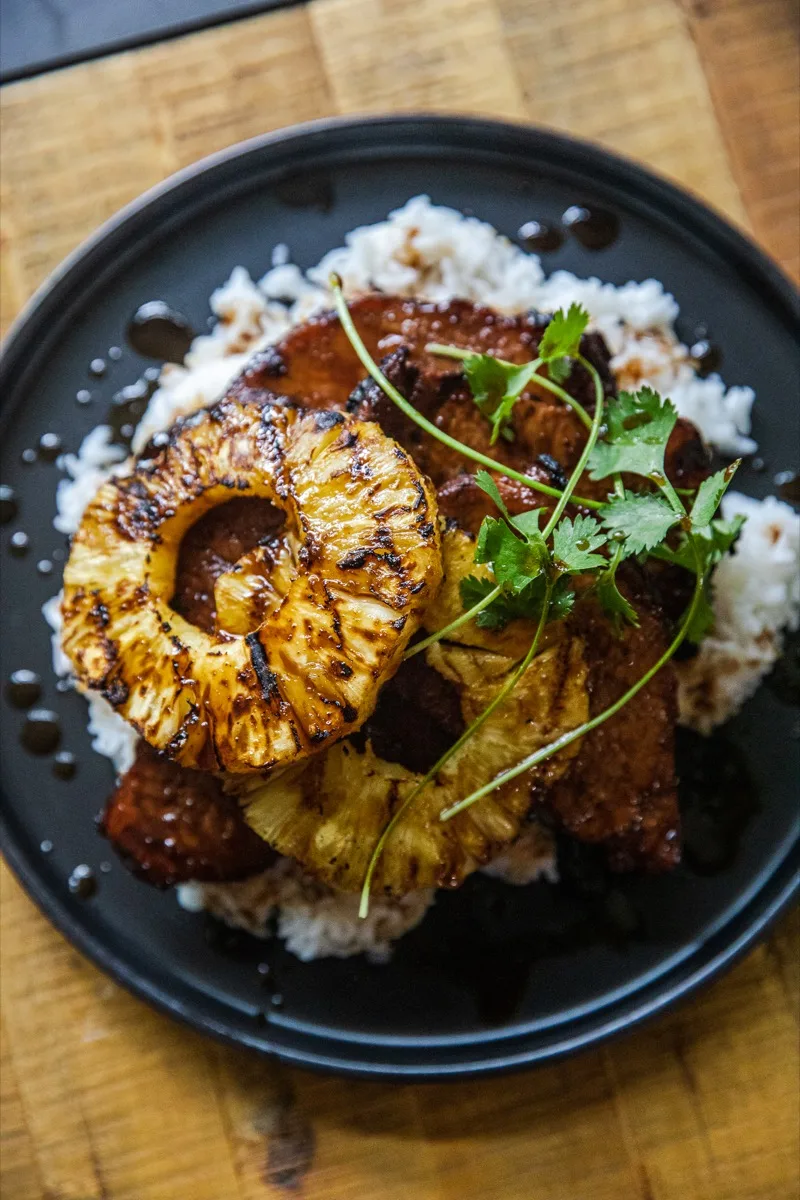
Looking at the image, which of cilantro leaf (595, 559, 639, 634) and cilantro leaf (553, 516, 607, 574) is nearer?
cilantro leaf (553, 516, 607, 574)

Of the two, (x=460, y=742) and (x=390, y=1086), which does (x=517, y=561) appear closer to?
(x=460, y=742)

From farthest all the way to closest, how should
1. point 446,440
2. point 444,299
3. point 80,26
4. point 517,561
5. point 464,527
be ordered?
point 80,26 < point 444,299 < point 464,527 < point 446,440 < point 517,561

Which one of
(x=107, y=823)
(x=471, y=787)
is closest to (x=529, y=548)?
(x=471, y=787)

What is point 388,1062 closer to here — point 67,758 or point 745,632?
point 67,758

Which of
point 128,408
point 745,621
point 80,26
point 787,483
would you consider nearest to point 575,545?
point 745,621

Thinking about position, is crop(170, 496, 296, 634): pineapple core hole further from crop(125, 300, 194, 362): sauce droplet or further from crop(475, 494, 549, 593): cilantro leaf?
crop(125, 300, 194, 362): sauce droplet

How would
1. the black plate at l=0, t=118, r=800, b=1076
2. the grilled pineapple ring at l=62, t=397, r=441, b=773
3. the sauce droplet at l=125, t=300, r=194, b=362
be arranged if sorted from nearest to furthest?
the grilled pineapple ring at l=62, t=397, r=441, b=773, the black plate at l=0, t=118, r=800, b=1076, the sauce droplet at l=125, t=300, r=194, b=362

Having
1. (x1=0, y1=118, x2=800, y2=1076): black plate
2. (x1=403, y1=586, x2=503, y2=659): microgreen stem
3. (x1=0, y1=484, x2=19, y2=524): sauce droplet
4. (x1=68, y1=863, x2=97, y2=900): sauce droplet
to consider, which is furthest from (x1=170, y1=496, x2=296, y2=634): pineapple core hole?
(x1=68, y1=863, x2=97, y2=900): sauce droplet
